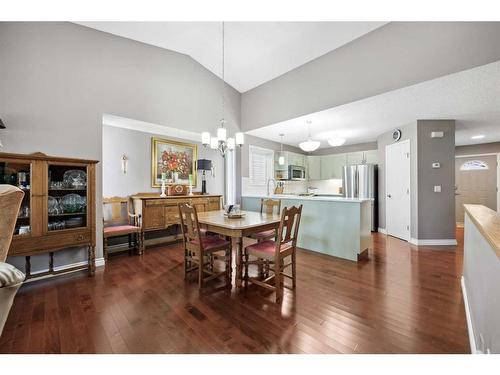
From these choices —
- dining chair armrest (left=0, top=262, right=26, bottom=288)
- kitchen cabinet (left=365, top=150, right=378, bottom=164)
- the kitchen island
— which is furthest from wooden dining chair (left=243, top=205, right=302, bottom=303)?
kitchen cabinet (left=365, top=150, right=378, bottom=164)

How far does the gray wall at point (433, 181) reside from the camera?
3863 mm

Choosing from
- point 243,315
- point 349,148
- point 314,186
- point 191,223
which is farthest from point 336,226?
point 314,186

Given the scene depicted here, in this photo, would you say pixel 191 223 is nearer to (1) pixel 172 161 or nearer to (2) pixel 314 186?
(1) pixel 172 161

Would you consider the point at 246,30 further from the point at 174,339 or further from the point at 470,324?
the point at 470,324

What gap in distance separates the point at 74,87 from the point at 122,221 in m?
2.18

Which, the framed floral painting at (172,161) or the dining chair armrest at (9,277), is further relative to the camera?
the framed floral painting at (172,161)

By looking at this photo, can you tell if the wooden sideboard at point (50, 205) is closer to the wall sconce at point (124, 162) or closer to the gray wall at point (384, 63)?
the wall sconce at point (124, 162)

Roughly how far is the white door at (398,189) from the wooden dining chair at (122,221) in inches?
195

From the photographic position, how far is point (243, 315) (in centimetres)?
178

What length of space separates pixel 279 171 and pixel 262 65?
2789 mm

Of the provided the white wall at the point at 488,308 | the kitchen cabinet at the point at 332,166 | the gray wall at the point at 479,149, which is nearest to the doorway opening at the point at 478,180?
the gray wall at the point at 479,149

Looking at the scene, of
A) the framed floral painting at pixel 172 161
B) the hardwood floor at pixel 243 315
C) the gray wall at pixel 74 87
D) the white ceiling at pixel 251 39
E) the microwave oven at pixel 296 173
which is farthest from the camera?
the microwave oven at pixel 296 173

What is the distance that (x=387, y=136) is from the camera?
482 centimetres

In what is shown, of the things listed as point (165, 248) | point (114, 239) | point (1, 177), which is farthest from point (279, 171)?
point (1, 177)
